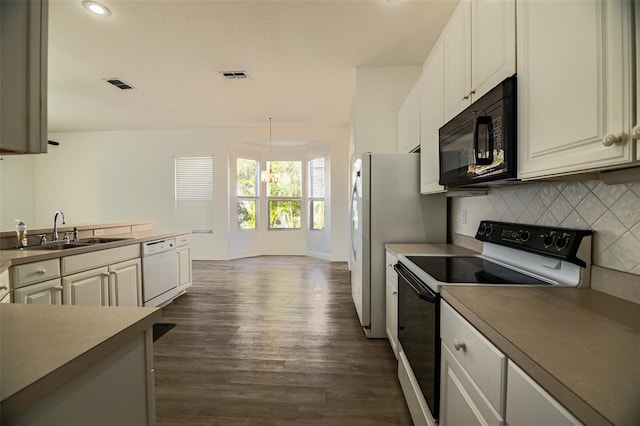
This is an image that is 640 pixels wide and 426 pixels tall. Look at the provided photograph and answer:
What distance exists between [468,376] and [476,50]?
1.50 m

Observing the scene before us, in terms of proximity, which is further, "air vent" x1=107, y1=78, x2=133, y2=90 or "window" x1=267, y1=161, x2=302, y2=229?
"window" x1=267, y1=161, x2=302, y2=229

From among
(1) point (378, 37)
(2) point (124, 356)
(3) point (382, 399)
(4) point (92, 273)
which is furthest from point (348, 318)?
(1) point (378, 37)

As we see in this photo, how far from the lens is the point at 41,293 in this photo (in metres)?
2.16

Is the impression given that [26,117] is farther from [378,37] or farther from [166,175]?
[166,175]

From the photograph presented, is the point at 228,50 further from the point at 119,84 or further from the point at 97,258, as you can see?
the point at 97,258

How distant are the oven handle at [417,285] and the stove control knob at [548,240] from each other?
21.9 inches

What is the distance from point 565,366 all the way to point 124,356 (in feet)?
3.60

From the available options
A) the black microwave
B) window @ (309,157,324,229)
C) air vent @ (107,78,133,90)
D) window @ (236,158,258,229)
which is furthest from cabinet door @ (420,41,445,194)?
window @ (236,158,258,229)

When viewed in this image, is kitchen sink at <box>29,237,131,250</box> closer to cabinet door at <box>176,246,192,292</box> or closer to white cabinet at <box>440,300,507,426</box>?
cabinet door at <box>176,246,192,292</box>

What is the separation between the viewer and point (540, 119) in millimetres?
1101

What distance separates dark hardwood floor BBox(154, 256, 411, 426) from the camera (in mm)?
1791

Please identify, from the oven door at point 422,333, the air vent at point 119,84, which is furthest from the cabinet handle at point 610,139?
the air vent at point 119,84

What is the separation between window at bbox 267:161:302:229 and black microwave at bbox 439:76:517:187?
569 cm

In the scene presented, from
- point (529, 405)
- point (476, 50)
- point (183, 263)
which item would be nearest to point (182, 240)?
point (183, 263)
